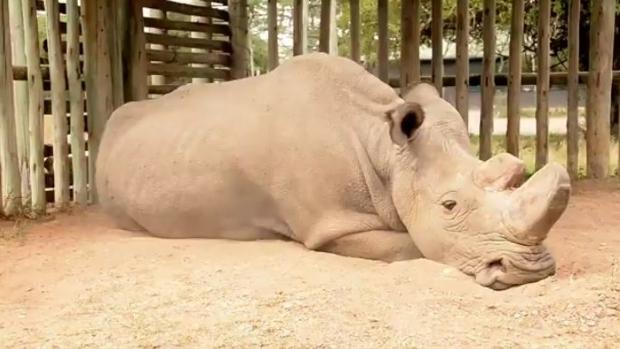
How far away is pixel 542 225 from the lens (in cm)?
370

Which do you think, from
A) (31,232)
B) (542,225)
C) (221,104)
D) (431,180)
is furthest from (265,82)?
(542,225)

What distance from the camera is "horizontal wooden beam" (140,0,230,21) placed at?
828 cm

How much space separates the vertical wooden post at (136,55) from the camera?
24.8ft

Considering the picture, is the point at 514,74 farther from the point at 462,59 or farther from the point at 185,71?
the point at 185,71

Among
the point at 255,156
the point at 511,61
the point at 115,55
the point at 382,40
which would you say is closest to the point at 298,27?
the point at 382,40

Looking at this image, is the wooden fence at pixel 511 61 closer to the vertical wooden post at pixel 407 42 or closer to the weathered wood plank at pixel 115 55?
the vertical wooden post at pixel 407 42

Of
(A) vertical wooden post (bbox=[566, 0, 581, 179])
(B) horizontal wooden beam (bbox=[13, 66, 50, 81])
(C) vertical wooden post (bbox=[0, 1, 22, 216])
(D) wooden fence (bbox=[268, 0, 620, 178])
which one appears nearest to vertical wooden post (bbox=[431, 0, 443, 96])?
(D) wooden fence (bbox=[268, 0, 620, 178])

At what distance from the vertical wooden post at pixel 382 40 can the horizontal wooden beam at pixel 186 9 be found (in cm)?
217

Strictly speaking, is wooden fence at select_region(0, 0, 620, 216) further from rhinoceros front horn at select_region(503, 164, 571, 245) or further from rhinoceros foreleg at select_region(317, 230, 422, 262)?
rhinoceros front horn at select_region(503, 164, 571, 245)

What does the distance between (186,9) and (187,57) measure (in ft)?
1.69

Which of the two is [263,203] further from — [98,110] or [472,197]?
[98,110]

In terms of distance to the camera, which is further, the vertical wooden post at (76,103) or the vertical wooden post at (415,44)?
the vertical wooden post at (415,44)

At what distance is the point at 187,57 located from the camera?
902 centimetres

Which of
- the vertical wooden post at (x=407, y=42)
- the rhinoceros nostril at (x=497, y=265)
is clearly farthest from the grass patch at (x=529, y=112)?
the rhinoceros nostril at (x=497, y=265)
